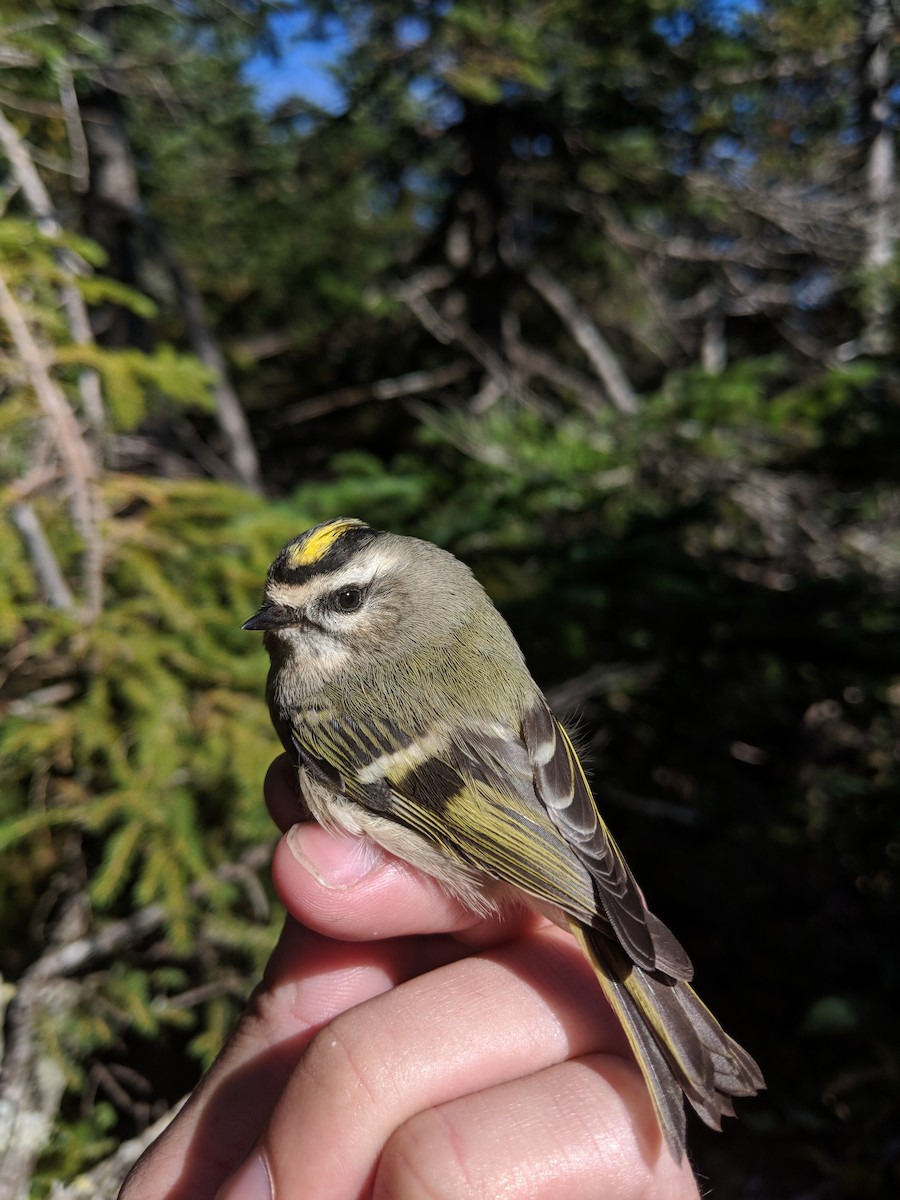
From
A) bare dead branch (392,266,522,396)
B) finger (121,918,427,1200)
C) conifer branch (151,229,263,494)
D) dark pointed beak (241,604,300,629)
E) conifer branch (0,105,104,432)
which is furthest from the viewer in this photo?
bare dead branch (392,266,522,396)

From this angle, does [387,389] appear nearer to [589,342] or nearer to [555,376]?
[555,376]

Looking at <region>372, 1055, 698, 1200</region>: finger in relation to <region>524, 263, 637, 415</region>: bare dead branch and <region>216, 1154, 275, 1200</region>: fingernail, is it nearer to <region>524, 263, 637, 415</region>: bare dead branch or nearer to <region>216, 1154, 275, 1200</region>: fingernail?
<region>216, 1154, 275, 1200</region>: fingernail

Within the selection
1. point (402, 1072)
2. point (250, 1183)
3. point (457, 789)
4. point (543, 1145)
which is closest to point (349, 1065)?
point (402, 1072)

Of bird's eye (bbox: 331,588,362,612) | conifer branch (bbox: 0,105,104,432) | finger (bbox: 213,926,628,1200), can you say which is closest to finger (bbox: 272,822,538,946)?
finger (bbox: 213,926,628,1200)

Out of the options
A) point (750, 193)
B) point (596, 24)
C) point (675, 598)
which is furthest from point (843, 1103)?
point (596, 24)

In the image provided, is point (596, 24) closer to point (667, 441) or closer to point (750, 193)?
point (750, 193)

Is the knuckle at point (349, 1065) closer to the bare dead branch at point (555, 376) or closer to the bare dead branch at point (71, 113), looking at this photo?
the bare dead branch at point (71, 113)
